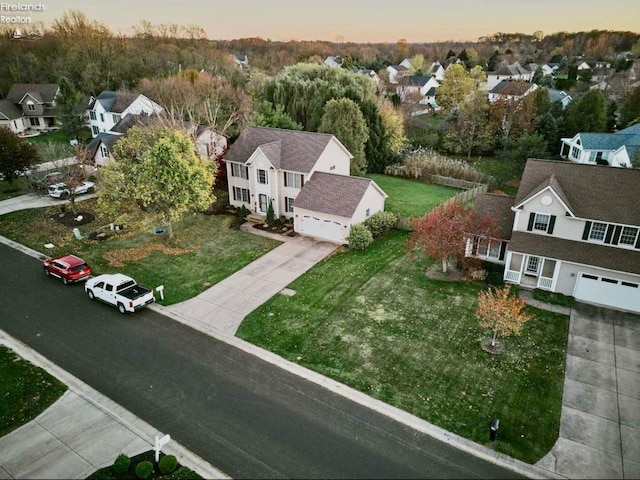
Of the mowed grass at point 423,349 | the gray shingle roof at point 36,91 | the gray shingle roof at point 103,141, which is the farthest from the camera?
the gray shingle roof at point 36,91

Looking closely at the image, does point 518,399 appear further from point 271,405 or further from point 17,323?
point 17,323

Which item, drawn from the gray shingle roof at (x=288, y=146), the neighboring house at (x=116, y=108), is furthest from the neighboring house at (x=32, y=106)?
the gray shingle roof at (x=288, y=146)

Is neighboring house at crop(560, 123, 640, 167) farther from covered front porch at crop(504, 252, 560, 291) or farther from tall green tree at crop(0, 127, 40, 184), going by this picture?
tall green tree at crop(0, 127, 40, 184)

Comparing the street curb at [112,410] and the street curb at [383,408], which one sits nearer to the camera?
the street curb at [112,410]

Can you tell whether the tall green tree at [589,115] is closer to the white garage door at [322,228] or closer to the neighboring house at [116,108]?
the white garage door at [322,228]

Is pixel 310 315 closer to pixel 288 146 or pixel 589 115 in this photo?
pixel 288 146

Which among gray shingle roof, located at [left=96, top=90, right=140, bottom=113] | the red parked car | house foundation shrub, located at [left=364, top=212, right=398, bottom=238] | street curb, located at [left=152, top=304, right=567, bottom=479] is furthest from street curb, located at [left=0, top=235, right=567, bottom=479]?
gray shingle roof, located at [left=96, top=90, right=140, bottom=113]
